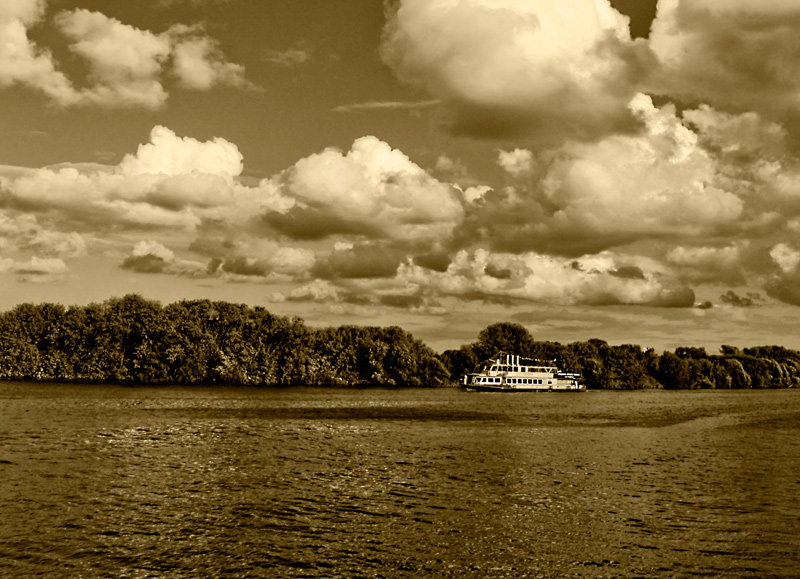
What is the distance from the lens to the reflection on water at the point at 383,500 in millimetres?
35562

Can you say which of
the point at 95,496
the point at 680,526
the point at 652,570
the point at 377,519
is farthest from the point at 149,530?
the point at 680,526

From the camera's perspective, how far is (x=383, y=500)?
47.8 metres

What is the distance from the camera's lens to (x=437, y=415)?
115m

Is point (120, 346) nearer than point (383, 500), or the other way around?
point (383, 500)

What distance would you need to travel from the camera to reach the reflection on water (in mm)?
35562

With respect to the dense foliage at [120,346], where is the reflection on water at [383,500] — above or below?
below

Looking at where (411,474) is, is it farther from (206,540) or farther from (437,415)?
(437,415)

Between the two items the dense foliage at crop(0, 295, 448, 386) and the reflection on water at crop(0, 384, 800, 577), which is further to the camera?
the dense foliage at crop(0, 295, 448, 386)

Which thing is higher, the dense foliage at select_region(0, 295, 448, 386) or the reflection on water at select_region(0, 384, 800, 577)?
the dense foliage at select_region(0, 295, 448, 386)

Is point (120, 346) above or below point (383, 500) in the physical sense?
above

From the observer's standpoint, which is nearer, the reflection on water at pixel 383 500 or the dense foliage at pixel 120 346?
the reflection on water at pixel 383 500

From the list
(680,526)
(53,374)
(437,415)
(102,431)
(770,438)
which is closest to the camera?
(680,526)

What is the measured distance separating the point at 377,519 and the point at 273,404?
87.9m

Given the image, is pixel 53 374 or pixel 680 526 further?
pixel 53 374
